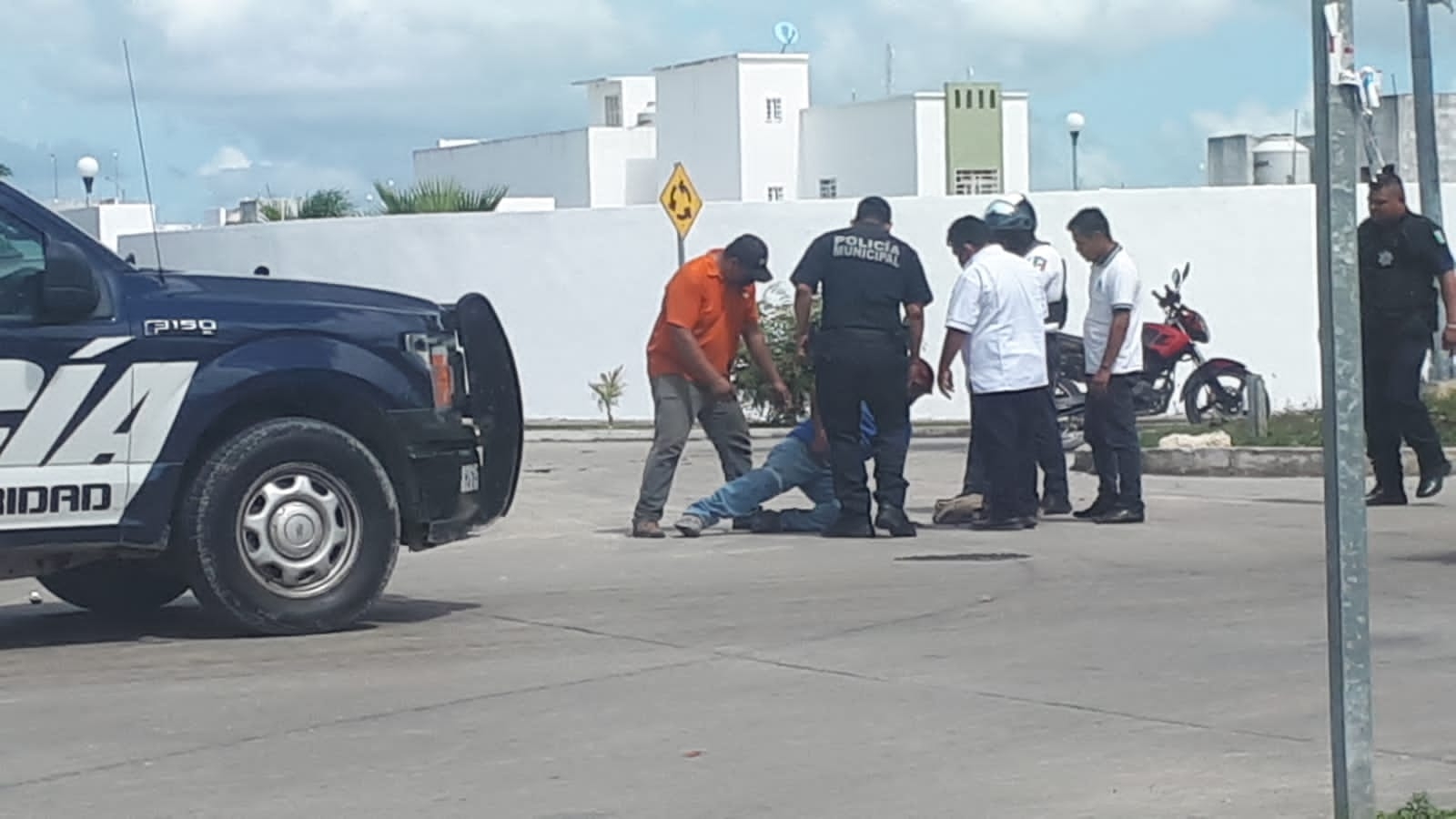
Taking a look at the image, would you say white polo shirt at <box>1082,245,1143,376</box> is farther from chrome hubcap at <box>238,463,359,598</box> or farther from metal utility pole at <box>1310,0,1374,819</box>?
metal utility pole at <box>1310,0,1374,819</box>

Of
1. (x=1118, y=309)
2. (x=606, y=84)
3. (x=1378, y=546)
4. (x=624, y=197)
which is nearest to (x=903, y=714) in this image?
(x=1378, y=546)

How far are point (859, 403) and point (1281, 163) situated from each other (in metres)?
25.7

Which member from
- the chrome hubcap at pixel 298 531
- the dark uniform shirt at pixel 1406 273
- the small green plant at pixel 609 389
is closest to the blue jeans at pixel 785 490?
the dark uniform shirt at pixel 1406 273

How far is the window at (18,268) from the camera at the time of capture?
8797 mm

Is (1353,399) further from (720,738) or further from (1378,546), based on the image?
(1378,546)

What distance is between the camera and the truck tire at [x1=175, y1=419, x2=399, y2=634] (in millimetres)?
9023

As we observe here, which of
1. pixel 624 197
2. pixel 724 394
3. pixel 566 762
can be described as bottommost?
pixel 566 762

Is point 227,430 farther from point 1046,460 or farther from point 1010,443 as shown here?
point 1046,460

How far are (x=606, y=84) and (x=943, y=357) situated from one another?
48357 millimetres

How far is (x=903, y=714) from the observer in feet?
24.4

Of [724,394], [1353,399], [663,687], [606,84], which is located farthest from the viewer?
[606,84]

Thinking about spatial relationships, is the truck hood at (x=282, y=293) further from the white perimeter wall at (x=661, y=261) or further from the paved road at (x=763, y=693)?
the white perimeter wall at (x=661, y=261)

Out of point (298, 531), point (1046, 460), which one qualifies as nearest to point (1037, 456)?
point (1046, 460)

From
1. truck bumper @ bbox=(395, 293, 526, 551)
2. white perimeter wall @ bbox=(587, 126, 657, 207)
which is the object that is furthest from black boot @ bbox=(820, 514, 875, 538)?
white perimeter wall @ bbox=(587, 126, 657, 207)
